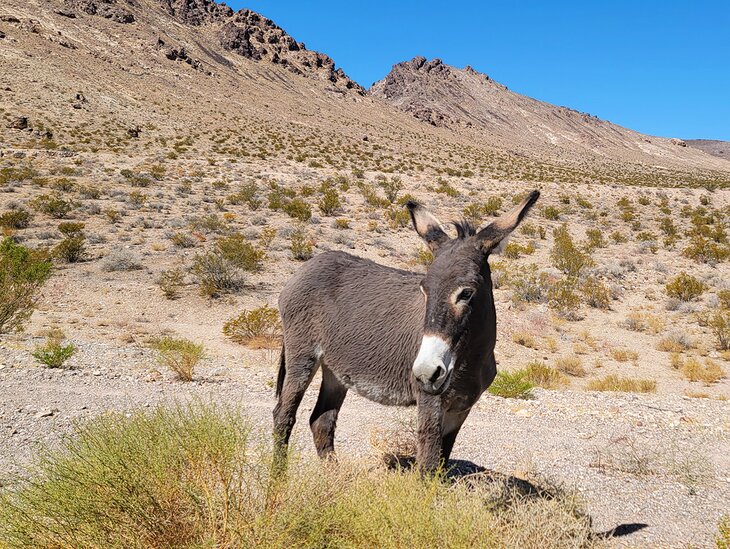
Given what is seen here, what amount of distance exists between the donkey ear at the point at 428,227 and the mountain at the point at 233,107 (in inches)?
1491

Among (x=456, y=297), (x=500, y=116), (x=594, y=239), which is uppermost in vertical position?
(x=500, y=116)

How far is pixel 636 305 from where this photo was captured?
15305mm

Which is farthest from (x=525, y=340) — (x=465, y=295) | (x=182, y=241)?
(x=182, y=241)

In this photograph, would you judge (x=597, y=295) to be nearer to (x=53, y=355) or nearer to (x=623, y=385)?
(x=623, y=385)

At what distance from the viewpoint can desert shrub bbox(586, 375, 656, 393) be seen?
30.4ft

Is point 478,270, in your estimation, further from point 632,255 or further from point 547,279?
point 632,255

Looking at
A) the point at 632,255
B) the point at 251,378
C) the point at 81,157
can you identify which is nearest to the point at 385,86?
the point at 81,157

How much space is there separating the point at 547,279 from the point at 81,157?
31.4 m

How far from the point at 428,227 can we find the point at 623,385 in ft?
26.3

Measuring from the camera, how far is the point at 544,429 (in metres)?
6.53

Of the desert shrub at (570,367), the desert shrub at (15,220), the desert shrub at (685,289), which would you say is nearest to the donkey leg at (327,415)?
the desert shrub at (570,367)

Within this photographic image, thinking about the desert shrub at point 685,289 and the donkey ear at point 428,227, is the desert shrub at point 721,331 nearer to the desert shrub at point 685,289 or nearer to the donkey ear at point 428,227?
the desert shrub at point 685,289

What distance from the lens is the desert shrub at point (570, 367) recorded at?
10.6 meters

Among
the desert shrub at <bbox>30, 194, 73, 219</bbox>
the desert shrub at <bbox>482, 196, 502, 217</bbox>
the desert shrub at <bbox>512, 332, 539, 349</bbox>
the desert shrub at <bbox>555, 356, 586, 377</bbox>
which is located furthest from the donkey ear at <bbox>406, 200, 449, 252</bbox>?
the desert shrub at <bbox>482, 196, 502, 217</bbox>
